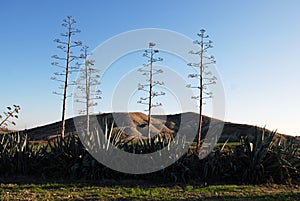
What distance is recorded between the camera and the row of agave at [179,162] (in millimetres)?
10414

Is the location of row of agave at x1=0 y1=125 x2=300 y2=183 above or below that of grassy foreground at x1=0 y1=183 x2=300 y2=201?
above

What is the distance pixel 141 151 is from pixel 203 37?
11.4 m

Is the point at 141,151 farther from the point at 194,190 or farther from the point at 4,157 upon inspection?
the point at 4,157

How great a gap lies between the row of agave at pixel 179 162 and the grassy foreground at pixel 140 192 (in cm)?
87

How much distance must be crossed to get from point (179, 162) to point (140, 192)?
257 centimetres

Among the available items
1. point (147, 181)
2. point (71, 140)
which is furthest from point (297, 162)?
point (71, 140)

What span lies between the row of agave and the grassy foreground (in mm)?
872

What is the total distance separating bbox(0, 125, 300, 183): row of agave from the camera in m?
10.4

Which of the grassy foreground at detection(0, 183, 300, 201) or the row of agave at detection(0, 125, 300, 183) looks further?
the row of agave at detection(0, 125, 300, 183)

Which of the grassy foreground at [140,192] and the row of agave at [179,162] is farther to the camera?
the row of agave at [179,162]

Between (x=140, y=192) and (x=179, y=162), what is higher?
(x=179, y=162)

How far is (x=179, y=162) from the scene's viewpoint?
10.8 m

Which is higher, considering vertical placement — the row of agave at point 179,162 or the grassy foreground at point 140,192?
the row of agave at point 179,162

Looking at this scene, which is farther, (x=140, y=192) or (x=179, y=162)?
(x=179, y=162)
